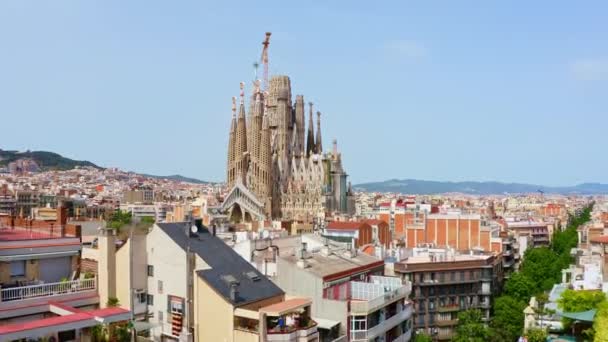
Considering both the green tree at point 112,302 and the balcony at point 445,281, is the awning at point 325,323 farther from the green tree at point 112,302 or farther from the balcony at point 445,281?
the balcony at point 445,281

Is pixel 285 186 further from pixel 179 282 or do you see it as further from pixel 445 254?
pixel 179 282

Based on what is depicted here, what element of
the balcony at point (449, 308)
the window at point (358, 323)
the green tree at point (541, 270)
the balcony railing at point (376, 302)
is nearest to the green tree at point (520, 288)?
the green tree at point (541, 270)

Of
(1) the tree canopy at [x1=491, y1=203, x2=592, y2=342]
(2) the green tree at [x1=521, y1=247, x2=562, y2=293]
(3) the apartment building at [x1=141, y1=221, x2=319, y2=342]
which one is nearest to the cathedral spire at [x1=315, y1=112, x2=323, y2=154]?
(1) the tree canopy at [x1=491, y1=203, x2=592, y2=342]

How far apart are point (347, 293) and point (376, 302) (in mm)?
1812

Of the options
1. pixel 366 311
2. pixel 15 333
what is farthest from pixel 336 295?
pixel 15 333

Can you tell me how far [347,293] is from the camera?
28594 millimetres

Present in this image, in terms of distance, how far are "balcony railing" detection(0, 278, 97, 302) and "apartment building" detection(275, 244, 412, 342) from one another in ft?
28.6

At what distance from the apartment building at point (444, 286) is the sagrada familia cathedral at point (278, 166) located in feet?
143

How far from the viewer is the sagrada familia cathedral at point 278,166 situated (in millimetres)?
95350

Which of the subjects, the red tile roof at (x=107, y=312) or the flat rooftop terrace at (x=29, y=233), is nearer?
the red tile roof at (x=107, y=312)

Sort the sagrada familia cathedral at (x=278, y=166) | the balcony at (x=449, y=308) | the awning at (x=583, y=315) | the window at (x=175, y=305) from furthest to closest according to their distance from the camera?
the sagrada familia cathedral at (x=278, y=166), the balcony at (x=449, y=308), the awning at (x=583, y=315), the window at (x=175, y=305)

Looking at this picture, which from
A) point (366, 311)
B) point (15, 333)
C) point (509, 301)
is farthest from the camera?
point (509, 301)

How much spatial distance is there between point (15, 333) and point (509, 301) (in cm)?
3400

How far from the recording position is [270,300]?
75.9 ft
